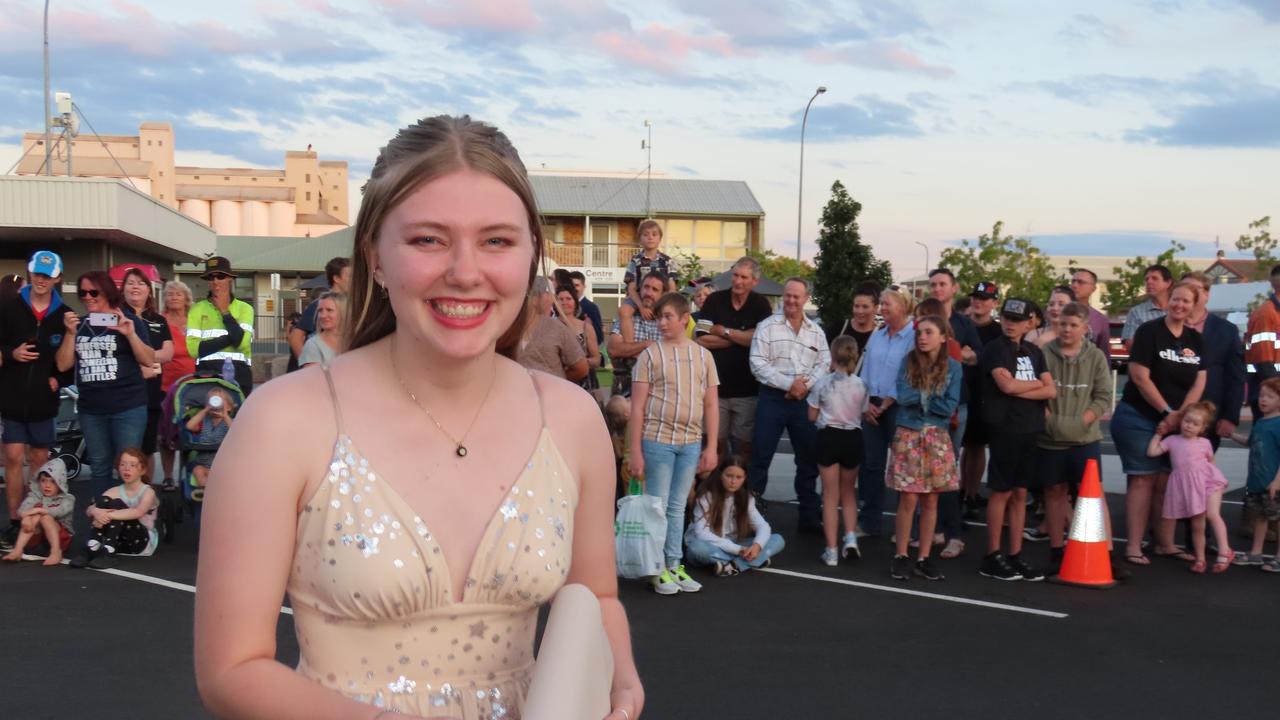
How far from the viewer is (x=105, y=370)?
8.13 metres

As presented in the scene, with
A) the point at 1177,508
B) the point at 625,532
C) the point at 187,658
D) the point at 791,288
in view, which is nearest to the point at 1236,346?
the point at 1177,508

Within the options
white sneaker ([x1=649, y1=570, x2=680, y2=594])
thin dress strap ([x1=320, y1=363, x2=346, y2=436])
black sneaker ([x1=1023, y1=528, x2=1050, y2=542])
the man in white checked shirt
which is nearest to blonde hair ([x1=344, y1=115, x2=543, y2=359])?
thin dress strap ([x1=320, y1=363, x2=346, y2=436])

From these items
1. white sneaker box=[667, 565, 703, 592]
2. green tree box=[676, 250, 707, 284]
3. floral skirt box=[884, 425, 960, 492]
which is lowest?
white sneaker box=[667, 565, 703, 592]

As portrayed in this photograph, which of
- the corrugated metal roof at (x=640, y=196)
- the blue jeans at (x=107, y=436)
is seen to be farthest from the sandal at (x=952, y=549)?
the corrugated metal roof at (x=640, y=196)

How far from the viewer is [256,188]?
8456 centimetres

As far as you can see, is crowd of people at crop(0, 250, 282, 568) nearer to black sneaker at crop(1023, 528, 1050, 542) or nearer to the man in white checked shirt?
the man in white checked shirt

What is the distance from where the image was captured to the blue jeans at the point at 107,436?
27.1ft

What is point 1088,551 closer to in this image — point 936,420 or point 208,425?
point 936,420

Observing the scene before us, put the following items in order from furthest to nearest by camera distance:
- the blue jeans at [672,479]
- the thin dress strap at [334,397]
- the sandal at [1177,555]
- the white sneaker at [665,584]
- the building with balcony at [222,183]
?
the building with balcony at [222,183], the sandal at [1177,555], the blue jeans at [672,479], the white sneaker at [665,584], the thin dress strap at [334,397]

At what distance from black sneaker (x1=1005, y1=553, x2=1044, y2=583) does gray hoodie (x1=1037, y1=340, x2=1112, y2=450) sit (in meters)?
0.89

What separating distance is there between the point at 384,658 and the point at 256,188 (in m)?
88.7

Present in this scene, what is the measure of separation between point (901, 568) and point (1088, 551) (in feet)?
4.25

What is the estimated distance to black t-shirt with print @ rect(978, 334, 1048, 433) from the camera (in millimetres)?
8117

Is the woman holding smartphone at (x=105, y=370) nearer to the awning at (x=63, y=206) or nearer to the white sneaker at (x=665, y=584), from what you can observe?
the white sneaker at (x=665, y=584)
